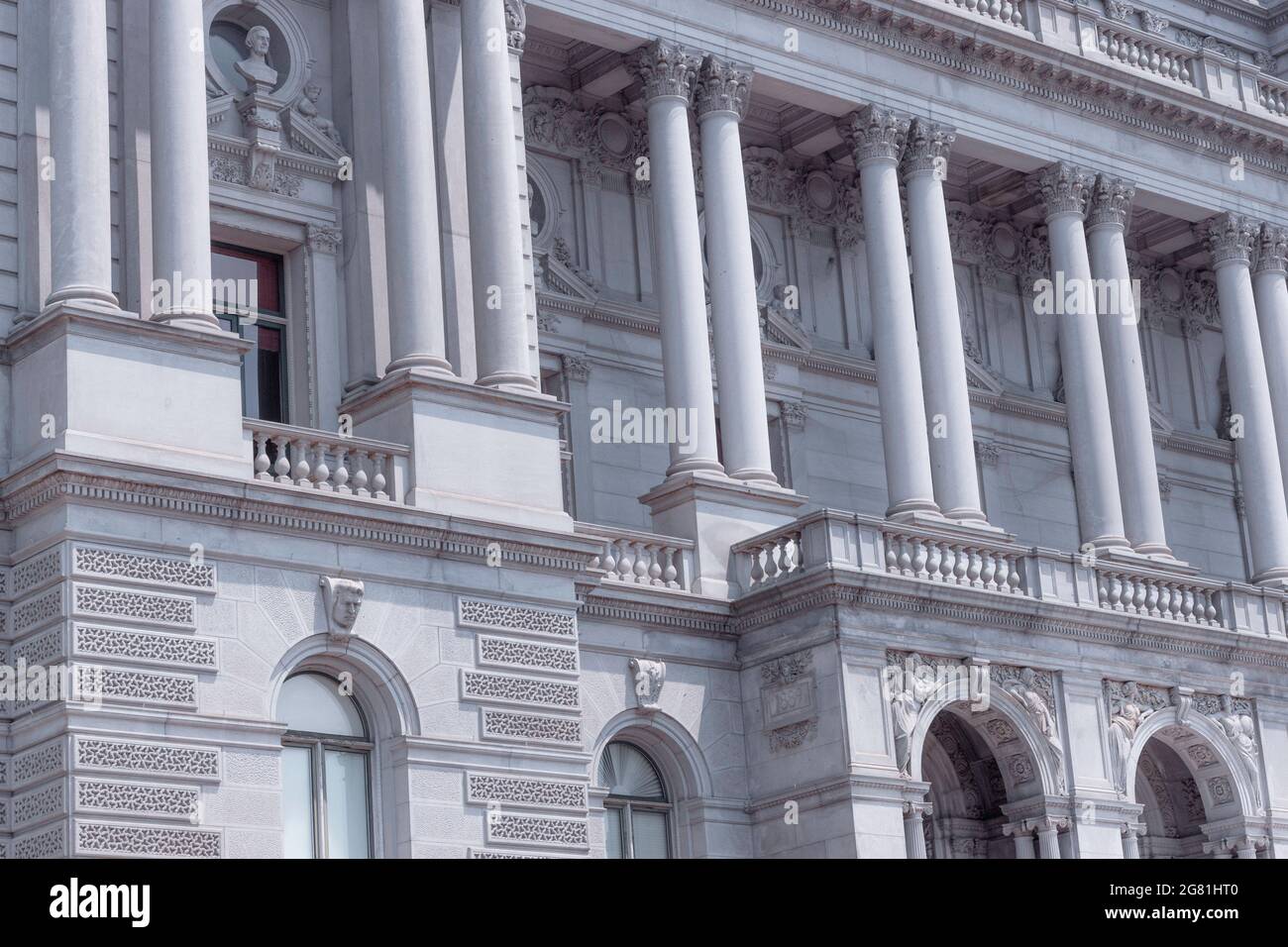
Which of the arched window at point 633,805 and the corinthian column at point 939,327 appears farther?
the corinthian column at point 939,327

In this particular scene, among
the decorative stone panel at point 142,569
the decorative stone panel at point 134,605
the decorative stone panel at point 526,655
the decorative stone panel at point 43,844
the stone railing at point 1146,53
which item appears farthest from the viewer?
the stone railing at point 1146,53

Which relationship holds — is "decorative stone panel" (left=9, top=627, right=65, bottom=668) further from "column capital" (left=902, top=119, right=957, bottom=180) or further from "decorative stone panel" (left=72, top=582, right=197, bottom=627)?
"column capital" (left=902, top=119, right=957, bottom=180)

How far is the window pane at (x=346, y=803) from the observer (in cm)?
2830

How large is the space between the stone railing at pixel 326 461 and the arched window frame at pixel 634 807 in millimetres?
5420

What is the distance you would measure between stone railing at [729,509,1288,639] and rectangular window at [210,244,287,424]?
22.9 feet

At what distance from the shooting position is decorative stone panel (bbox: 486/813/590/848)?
94.2 ft

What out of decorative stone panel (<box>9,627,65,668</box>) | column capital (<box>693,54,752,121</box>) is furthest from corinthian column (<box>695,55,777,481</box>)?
decorative stone panel (<box>9,627,65,668</box>)

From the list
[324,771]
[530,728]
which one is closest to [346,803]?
[324,771]

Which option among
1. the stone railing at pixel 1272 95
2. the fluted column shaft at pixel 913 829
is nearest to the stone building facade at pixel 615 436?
the fluted column shaft at pixel 913 829

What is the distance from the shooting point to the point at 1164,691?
120ft

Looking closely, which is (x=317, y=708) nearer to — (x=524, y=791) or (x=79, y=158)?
(x=524, y=791)

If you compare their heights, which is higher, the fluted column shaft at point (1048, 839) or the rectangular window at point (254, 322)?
the rectangular window at point (254, 322)

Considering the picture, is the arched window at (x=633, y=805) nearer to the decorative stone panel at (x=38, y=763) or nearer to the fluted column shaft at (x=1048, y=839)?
the fluted column shaft at (x=1048, y=839)
